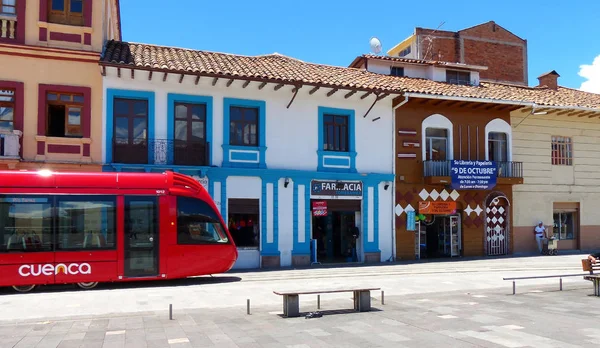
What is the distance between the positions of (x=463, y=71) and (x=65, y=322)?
21.9 meters

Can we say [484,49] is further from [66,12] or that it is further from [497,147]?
[66,12]

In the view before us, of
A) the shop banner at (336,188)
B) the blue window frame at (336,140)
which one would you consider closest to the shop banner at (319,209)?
the shop banner at (336,188)

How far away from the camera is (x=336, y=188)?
21266 mm

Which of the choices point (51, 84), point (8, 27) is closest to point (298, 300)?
point (51, 84)

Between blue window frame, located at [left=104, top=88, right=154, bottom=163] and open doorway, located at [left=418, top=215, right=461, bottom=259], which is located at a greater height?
blue window frame, located at [left=104, top=88, right=154, bottom=163]

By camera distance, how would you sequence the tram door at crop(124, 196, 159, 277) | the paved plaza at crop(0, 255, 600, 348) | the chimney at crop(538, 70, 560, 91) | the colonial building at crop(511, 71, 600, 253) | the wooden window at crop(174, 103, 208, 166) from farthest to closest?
the chimney at crop(538, 70, 560, 91)
the colonial building at crop(511, 71, 600, 253)
the wooden window at crop(174, 103, 208, 166)
the tram door at crop(124, 196, 159, 277)
the paved plaza at crop(0, 255, 600, 348)

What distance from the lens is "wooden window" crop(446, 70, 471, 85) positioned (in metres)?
26.3

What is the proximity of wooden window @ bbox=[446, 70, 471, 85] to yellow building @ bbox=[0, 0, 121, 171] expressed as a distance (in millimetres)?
15525

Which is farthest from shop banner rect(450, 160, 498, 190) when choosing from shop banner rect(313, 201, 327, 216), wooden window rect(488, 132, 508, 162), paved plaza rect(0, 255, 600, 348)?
paved plaza rect(0, 255, 600, 348)

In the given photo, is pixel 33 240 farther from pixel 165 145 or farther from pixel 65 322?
pixel 165 145

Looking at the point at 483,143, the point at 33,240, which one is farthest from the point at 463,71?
the point at 33,240

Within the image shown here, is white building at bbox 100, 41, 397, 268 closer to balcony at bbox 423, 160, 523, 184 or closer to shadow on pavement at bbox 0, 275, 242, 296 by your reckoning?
balcony at bbox 423, 160, 523, 184

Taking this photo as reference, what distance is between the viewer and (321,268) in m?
19.5

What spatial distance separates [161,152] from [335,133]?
671 centimetres
